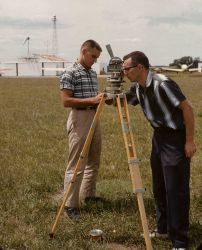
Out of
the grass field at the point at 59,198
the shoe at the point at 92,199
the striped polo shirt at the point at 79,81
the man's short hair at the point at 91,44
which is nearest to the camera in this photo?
the grass field at the point at 59,198

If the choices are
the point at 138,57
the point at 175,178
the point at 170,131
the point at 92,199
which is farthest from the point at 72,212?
the point at 138,57

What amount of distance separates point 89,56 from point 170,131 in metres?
1.73

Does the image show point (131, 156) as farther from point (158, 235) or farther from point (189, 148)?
point (158, 235)

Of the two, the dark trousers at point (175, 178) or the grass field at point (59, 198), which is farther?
the grass field at point (59, 198)

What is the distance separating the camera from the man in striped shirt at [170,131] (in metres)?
5.21

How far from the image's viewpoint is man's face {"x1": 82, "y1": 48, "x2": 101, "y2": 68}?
6.47 m

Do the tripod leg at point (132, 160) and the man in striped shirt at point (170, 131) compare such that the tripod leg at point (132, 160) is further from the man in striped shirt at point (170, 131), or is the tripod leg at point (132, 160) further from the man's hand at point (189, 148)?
the man's hand at point (189, 148)

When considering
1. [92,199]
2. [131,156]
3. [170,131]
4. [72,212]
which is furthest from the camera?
[92,199]

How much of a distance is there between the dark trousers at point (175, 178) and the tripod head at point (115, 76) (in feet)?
2.12

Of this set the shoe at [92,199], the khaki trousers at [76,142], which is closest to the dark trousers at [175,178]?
the khaki trousers at [76,142]

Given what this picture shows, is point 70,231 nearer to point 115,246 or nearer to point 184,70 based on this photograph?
point 115,246

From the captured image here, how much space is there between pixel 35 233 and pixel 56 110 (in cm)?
1560

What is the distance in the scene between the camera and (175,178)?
5410 millimetres

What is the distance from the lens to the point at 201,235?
6.08m
